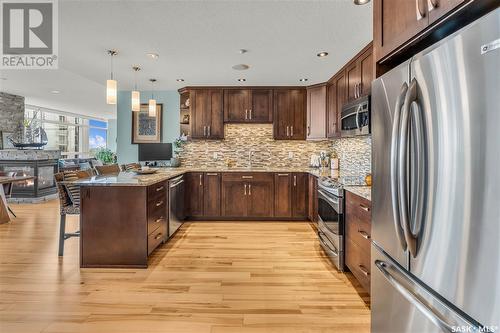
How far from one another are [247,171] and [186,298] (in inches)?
110

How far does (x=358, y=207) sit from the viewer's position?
8.07 ft

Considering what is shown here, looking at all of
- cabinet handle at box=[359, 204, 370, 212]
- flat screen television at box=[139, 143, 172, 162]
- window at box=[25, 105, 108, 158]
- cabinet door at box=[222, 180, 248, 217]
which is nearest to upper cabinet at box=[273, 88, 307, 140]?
cabinet door at box=[222, 180, 248, 217]

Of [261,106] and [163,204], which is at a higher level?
[261,106]

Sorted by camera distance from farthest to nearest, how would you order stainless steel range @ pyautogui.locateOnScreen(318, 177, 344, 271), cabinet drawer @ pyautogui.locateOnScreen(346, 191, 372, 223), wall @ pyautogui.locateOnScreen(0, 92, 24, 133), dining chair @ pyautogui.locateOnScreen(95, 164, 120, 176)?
1. wall @ pyautogui.locateOnScreen(0, 92, 24, 133)
2. dining chair @ pyautogui.locateOnScreen(95, 164, 120, 176)
3. stainless steel range @ pyautogui.locateOnScreen(318, 177, 344, 271)
4. cabinet drawer @ pyautogui.locateOnScreen(346, 191, 372, 223)

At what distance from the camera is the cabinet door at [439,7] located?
99 centimetres

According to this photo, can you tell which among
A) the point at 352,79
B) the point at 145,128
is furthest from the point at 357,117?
the point at 145,128

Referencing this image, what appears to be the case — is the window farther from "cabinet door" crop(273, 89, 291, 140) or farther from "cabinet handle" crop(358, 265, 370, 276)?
"cabinet handle" crop(358, 265, 370, 276)

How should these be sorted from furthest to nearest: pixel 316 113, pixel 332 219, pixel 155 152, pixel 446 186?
pixel 155 152, pixel 316 113, pixel 332 219, pixel 446 186

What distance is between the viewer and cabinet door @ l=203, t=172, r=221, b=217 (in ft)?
16.1

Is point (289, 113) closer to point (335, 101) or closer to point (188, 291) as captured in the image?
point (335, 101)

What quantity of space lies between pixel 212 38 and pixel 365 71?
1.83 meters

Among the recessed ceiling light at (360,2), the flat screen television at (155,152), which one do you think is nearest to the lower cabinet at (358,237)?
the recessed ceiling light at (360,2)

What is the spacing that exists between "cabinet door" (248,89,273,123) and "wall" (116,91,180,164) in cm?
157

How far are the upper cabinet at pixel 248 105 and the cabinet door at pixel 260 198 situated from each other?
4.04 ft
